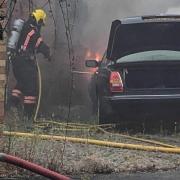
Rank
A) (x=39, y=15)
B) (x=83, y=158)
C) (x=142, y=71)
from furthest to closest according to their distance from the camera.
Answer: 1. (x=39, y=15)
2. (x=142, y=71)
3. (x=83, y=158)

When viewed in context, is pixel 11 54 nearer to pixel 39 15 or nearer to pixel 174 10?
pixel 39 15

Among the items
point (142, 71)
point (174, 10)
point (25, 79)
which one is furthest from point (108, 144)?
point (174, 10)

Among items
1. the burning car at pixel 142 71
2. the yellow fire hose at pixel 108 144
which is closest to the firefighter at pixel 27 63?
the burning car at pixel 142 71

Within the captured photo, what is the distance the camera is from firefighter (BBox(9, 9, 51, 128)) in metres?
11.3

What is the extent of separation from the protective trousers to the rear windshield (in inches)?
122

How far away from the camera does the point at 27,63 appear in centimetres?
1143

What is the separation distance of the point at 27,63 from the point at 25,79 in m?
0.33

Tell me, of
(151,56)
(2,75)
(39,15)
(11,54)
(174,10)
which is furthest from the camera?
(174,10)

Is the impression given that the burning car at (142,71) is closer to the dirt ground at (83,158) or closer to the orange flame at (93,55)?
the dirt ground at (83,158)

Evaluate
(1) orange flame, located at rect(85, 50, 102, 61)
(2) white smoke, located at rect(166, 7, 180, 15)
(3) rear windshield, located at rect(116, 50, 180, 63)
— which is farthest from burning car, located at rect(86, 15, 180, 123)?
(2) white smoke, located at rect(166, 7, 180, 15)

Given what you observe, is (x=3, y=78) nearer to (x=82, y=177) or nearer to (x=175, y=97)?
(x=82, y=177)

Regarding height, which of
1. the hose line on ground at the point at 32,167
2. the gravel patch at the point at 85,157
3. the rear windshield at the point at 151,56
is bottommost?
the gravel patch at the point at 85,157

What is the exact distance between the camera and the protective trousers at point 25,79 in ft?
37.3

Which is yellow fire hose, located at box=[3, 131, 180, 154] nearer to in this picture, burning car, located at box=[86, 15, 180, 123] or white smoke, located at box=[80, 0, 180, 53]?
burning car, located at box=[86, 15, 180, 123]
